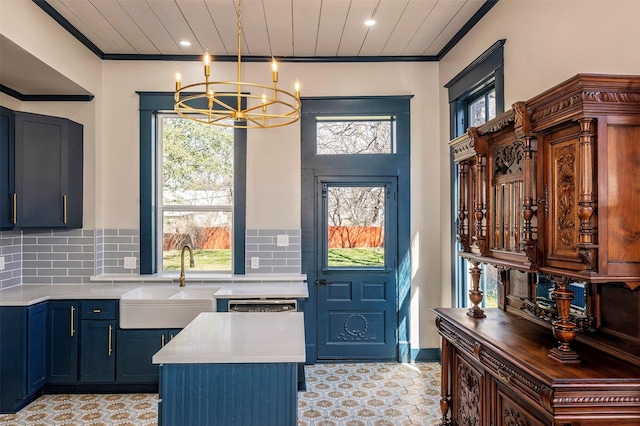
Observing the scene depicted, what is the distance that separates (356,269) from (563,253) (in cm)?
274

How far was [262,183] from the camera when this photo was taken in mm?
4410

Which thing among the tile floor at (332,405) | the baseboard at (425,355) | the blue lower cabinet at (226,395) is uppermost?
the blue lower cabinet at (226,395)

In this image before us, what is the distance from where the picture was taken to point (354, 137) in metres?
4.53

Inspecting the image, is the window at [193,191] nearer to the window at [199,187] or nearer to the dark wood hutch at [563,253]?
the window at [199,187]

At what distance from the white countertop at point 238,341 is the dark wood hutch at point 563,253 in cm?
101

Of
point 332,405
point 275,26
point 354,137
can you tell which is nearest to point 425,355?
point 332,405

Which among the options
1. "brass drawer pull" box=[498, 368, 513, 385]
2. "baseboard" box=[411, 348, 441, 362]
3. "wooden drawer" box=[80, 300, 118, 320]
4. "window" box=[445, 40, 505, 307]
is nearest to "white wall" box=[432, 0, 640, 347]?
"window" box=[445, 40, 505, 307]

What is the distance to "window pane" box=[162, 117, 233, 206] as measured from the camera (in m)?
4.48

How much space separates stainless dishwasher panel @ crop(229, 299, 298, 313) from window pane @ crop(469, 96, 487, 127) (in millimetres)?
2379

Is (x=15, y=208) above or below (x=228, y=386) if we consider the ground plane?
above

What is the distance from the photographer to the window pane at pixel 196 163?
4480 millimetres

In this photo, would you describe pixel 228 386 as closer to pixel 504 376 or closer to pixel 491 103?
pixel 504 376

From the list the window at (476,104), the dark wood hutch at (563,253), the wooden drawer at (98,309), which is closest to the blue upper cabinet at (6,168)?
the wooden drawer at (98,309)

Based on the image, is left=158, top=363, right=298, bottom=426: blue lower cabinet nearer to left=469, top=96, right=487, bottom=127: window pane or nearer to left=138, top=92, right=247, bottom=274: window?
left=138, top=92, right=247, bottom=274: window
